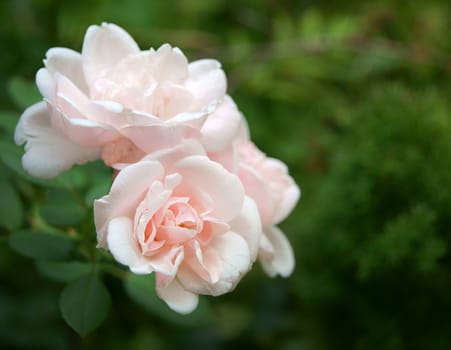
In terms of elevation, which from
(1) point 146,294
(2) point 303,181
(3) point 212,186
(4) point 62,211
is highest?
(3) point 212,186

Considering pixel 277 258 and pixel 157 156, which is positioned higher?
pixel 157 156

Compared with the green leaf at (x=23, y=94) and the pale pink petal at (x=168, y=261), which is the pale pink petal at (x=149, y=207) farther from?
the green leaf at (x=23, y=94)

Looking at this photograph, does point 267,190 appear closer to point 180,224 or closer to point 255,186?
point 255,186

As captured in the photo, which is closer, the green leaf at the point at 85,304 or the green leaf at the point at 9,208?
the green leaf at the point at 85,304

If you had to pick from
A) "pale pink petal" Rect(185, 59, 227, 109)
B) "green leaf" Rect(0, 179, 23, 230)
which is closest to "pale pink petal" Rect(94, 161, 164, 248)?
"pale pink petal" Rect(185, 59, 227, 109)

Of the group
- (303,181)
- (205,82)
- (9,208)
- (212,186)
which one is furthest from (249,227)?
(303,181)

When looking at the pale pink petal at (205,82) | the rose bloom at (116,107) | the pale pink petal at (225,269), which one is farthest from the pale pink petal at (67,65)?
the pale pink petal at (225,269)
